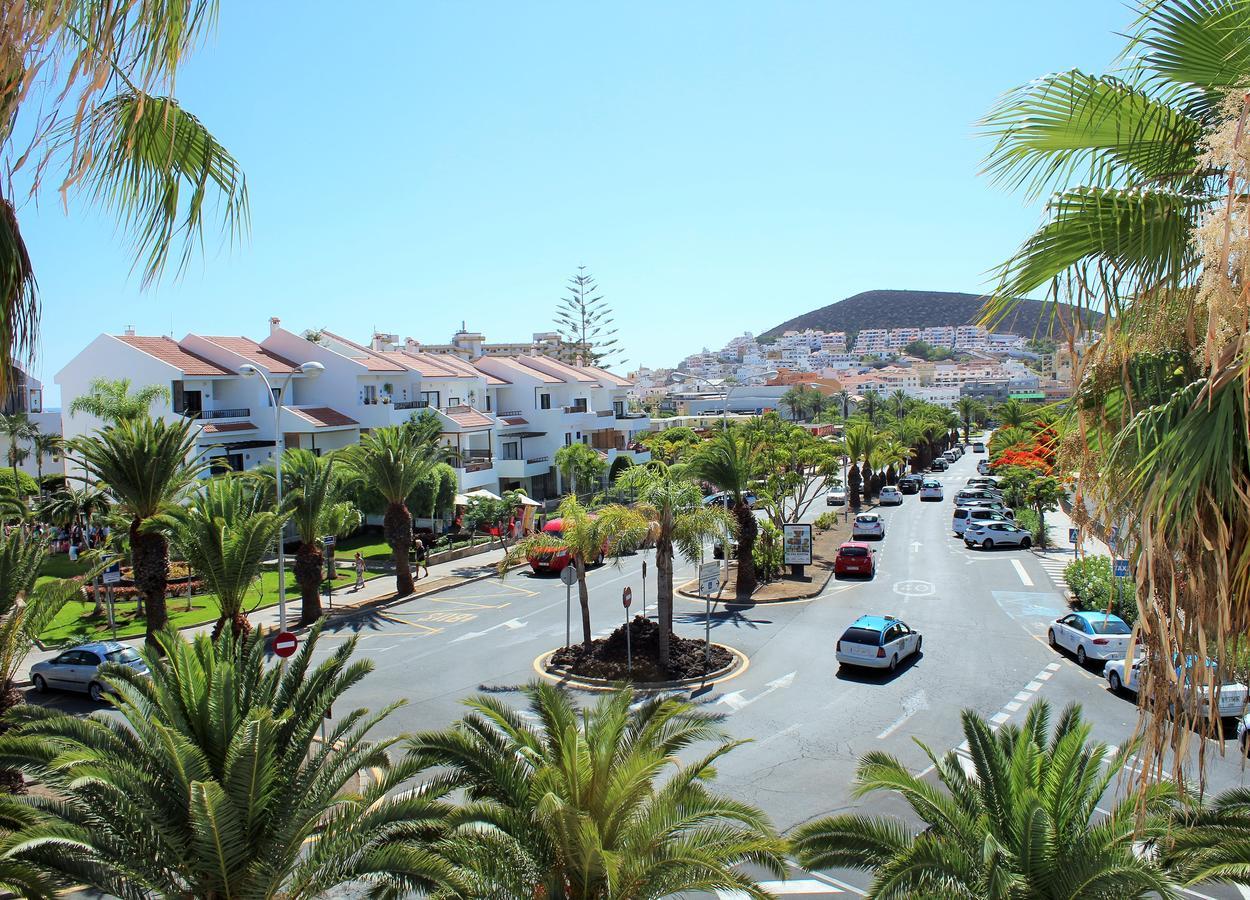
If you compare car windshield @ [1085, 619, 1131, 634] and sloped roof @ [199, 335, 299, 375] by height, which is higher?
sloped roof @ [199, 335, 299, 375]

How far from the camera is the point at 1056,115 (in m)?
3.70

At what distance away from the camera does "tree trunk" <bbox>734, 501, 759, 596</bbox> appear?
28.7 m

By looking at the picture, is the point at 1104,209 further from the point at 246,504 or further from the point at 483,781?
the point at 246,504

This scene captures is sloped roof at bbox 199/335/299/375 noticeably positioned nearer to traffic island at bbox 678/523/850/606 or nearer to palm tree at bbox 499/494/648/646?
traffic island at bbox 678/523/850/606

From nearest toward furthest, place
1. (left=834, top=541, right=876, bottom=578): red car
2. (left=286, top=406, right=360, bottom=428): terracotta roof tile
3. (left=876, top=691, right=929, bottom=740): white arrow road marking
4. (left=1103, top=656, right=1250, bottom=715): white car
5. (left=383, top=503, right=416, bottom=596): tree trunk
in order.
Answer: (left=1103, top=656, right=1250, bottom=715): white car → (left=876, top=691, right=929, bottom=740): white arrow road marking → (left=383, top=503, right=416, bottom=596): tree trunk → (left=834, top=541, right=876, bottom=578): red car → (left=286, top=406, right=360, bottom=428): terracotta roof tile

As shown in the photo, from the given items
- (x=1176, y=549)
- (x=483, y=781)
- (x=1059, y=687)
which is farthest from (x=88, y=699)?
(x=1176, y=549)

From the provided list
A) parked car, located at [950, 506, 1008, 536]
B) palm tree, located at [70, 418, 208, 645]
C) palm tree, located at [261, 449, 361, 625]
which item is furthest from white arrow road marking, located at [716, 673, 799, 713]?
parked car, located at [950, 506, 1008, 536]

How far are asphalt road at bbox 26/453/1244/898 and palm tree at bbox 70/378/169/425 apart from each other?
16455mm

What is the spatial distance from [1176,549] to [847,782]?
11.9 metres

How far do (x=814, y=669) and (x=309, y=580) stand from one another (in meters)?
15.0

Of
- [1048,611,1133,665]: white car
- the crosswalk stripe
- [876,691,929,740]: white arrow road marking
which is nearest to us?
the crosswalk stripe

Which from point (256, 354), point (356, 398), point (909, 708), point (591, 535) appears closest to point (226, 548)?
point (591, 535)

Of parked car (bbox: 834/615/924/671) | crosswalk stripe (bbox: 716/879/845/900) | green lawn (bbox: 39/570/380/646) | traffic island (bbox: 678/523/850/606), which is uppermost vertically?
parked car (bbox: 834/615/924/671)

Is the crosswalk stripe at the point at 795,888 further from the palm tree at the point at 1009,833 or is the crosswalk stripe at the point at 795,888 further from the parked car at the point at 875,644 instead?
the parked car at the point at 875,644
